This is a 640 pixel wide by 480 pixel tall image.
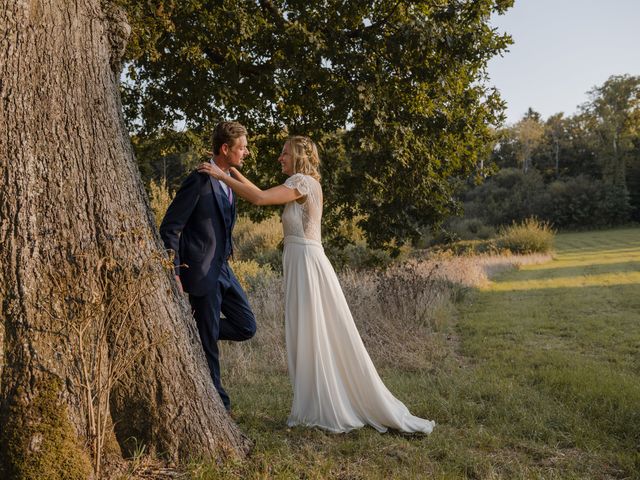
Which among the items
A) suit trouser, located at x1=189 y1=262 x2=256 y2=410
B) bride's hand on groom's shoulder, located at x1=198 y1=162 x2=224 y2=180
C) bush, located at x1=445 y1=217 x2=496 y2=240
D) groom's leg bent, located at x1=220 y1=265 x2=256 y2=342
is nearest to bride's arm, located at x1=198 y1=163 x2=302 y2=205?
bride's hand on groom's shoulder, located at x1=198 y1=162 x2=224 y2=180

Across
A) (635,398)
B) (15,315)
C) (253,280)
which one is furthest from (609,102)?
(15,315)

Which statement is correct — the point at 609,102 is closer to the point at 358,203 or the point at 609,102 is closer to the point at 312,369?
the point at 358,203

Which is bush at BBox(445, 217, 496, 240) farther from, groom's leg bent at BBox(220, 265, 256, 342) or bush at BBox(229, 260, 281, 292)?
groom's leg bent at BBox(220, 265, 256, 342)

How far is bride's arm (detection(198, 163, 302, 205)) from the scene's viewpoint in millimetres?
3904

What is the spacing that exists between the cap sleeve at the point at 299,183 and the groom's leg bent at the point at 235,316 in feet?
2.72

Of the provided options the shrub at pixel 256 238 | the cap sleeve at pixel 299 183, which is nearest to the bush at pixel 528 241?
the shrub at pixel 256 238

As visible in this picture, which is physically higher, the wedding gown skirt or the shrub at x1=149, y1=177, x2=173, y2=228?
the shrub at x1=149, y1=177, x2=173, y2=228

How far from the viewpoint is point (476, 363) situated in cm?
703

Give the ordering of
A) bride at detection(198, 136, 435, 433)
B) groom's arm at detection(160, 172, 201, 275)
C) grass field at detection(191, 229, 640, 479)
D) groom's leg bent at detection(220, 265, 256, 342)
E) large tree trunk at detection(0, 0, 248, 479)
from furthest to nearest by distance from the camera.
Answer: groom's leg bent at detection(220, 265, 256, 342) < bride at detection(198, 136, 435, 433) < groom's arm at detection(160, 172, 201, 275) < grass field at detection(191, 229, 640, 479) < large tree trunk at detection(0, 0, 248, 479)

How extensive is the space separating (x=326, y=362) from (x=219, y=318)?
89 cm

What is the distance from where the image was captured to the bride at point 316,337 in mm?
4199

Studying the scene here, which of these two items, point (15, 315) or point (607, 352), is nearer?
point (15, 315)

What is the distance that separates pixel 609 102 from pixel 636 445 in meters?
50.1

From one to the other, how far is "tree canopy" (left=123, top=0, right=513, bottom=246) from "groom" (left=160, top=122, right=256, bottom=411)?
2.30 meters
